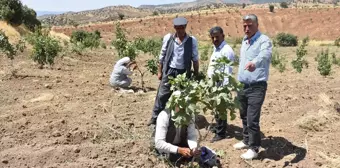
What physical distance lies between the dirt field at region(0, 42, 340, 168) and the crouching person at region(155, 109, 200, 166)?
0.90 ft

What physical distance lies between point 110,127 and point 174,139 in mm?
1763

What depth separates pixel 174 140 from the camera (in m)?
4.62

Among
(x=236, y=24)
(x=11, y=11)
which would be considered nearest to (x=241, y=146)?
(x=11, y=11)

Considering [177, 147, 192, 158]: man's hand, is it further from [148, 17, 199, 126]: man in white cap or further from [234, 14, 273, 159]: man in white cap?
[148, 17, 199, 126]: man in white cap

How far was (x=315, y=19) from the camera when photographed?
5403cm

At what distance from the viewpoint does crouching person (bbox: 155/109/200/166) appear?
441 cm

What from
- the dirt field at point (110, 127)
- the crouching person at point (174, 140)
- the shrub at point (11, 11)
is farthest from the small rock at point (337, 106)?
the shrub at point (11, 11)

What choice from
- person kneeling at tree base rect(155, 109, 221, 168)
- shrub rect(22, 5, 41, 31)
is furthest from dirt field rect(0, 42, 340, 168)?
shrub rect(22, 5, 41, 31)

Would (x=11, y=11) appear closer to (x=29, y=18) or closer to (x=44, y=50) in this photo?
(x=29, y=18)

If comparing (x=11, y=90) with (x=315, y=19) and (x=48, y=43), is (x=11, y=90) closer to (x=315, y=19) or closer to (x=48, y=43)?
(x=48, y=43)

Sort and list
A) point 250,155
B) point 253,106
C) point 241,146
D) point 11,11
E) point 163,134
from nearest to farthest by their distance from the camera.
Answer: point 163,134
point 253,106
point 250,155
point 241,146
point 11,11

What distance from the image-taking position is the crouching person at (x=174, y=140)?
14.5 ft

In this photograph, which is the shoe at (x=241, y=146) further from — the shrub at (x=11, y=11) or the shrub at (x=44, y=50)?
the shrub at (x=11, y=11)

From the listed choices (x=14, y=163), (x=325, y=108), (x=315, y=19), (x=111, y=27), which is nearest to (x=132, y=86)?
(x=325, y=108)
